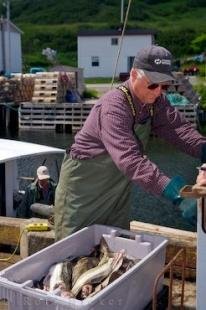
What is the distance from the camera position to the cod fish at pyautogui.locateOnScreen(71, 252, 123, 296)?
400 cm

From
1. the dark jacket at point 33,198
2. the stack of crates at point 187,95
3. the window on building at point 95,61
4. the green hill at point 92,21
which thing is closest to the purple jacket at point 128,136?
the dark jacket at point 33,198

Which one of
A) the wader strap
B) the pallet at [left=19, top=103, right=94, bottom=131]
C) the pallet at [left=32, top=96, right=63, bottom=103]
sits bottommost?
the pallet at [left=19, top=103, right=94, bottom=131]

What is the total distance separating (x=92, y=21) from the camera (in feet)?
360

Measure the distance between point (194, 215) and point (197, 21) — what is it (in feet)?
346

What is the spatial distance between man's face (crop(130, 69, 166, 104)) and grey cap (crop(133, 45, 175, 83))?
57 millimetres

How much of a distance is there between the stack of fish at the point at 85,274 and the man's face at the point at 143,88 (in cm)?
113

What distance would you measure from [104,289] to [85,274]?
40 centimetres

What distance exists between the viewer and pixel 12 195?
9445 mm

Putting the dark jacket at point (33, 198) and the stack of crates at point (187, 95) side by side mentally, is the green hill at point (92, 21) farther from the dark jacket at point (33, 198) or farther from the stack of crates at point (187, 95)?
the dark jacket at point (33, 198)

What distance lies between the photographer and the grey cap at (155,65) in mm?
4129

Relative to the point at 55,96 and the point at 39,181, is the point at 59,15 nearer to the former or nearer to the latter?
the point at 55,96

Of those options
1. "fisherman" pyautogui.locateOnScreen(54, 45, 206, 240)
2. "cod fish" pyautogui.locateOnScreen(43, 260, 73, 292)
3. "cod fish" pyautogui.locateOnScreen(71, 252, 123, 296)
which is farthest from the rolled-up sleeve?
"cod fish" pyautogui.locateOnScreen(43, 260, 73, 292)

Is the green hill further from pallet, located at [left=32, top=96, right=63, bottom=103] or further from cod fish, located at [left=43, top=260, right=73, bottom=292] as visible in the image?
cod fish, located at [left=43, top=260, right=73, bottom=292]

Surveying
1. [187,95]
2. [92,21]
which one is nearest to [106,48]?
[187,95]
